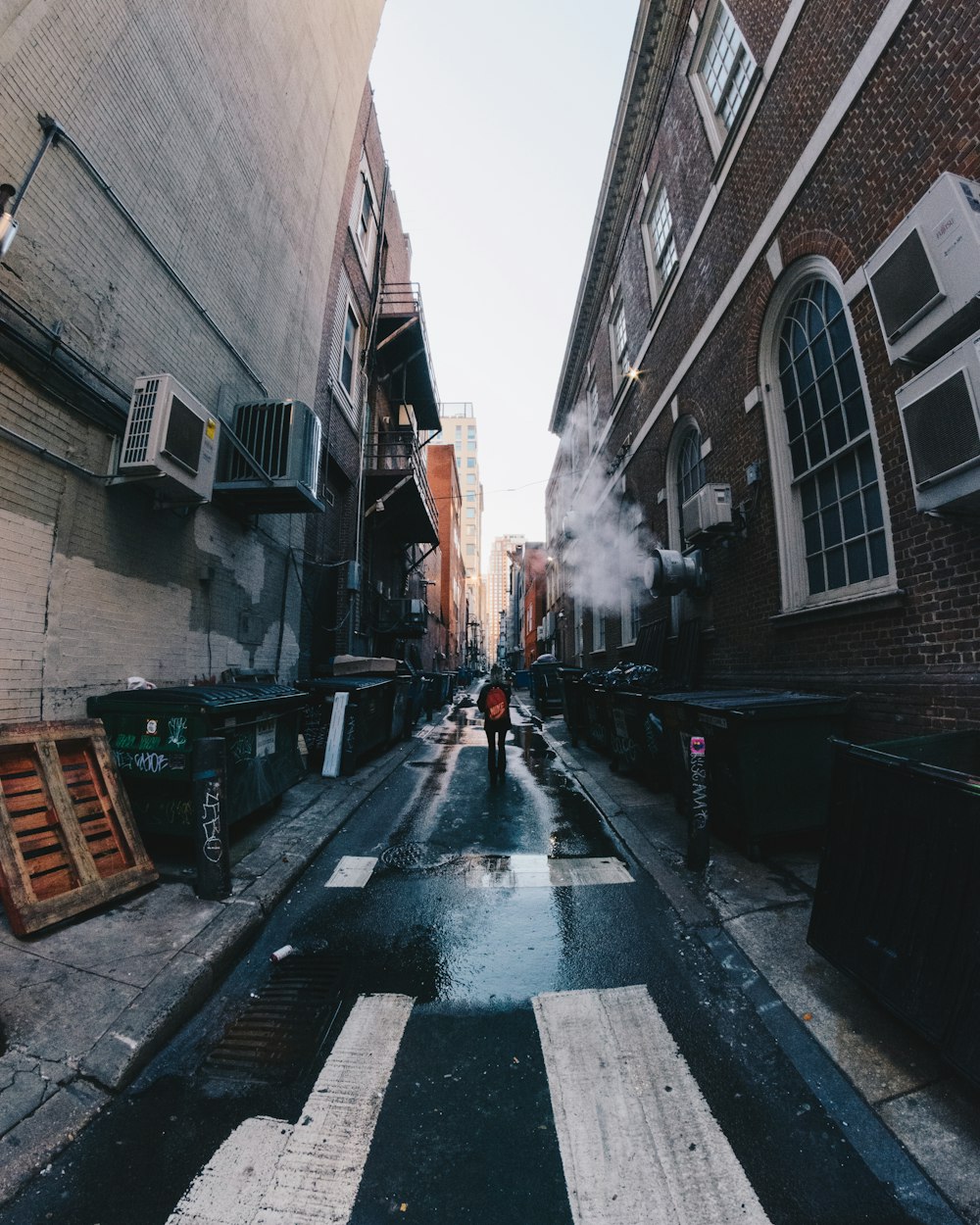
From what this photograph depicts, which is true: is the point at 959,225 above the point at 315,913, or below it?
above

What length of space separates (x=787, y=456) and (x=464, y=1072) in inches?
268

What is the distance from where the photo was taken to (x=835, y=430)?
568cm

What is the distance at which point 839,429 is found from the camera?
18.4ft

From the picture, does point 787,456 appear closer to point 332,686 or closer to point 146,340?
point 332,686

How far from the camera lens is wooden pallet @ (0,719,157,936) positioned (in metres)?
3.08

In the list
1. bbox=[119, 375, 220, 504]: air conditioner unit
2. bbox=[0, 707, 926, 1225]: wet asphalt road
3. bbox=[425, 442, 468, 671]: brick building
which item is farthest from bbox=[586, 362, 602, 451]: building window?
bbox=[425, 442, 468, 671]: brick building

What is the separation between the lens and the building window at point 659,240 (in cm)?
1028

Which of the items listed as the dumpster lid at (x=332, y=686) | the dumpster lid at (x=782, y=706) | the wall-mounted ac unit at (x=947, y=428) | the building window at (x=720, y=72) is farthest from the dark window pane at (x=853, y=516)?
the dumpster lid at (x=332, y=686)

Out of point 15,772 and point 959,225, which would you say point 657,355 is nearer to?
point 959,225

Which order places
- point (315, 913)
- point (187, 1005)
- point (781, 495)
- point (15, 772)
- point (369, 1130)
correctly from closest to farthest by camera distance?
point (369, 1130)
point (187, 1005)
point (15, 772)
point (315, 913)
point (781, 495)

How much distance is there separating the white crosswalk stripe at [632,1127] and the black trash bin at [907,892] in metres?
0.94

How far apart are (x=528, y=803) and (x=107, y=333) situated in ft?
22.3

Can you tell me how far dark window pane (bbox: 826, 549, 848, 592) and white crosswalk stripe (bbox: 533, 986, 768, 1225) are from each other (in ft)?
15.6

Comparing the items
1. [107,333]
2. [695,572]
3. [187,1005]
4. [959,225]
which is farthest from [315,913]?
[695,572]
